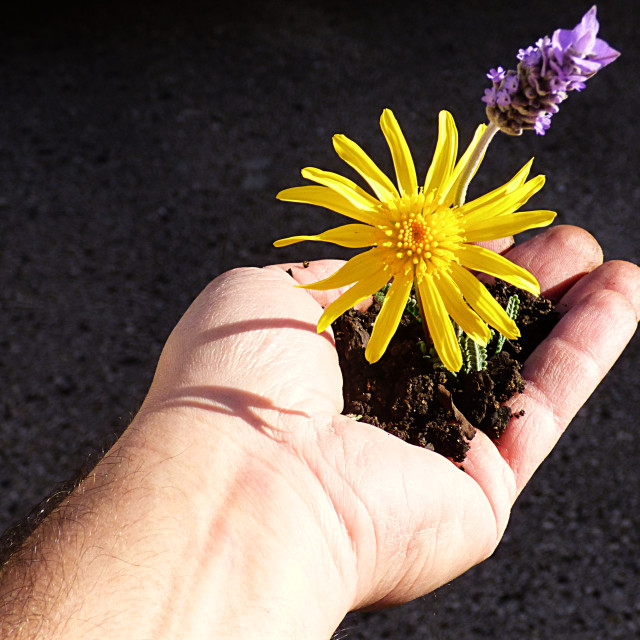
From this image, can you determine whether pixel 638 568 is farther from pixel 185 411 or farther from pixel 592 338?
pixel 185 411

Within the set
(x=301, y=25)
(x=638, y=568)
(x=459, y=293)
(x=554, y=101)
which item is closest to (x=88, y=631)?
(x=459, y=293)

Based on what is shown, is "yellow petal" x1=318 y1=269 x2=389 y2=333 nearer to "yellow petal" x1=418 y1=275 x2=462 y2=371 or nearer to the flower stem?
"yellow petal" x1=418 y1=275 x2=462 y2=371

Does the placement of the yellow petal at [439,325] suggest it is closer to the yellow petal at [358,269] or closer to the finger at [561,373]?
the yellow petal at [358,269]

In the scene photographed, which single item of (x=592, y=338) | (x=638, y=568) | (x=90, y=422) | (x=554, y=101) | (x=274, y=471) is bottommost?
(x=638, y=568)

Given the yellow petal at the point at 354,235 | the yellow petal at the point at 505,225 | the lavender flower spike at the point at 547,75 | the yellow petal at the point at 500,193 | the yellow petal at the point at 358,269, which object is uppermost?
the lavender flower spike at the point at 547,75

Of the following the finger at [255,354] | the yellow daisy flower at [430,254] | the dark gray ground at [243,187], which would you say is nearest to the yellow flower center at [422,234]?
the yellow daisy flower at [430,254]
